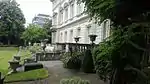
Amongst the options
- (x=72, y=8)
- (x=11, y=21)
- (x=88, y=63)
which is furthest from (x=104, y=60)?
(x=11, y=21)

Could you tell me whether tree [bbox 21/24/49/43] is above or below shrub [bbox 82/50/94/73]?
above

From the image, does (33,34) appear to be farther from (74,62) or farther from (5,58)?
(74,62)

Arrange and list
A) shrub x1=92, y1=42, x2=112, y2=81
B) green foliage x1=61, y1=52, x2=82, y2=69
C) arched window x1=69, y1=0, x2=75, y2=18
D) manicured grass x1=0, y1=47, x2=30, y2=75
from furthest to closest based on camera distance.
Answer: arched window x1=69, y1=0, x2=75, y2=18, manicured grass x1=0, y1=47, x2=30, y2=75, green foliage x1=61, y1=52, x2=82, y2=69, shrub x1=92, y1=42, x2=112, y2=81

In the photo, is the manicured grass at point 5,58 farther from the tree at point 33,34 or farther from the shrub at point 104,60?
the tree at point 33,34

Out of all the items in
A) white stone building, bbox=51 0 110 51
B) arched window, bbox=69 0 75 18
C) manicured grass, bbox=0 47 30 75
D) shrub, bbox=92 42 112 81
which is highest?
arched window, bbox=69 0 75 18

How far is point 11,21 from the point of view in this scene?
132ft

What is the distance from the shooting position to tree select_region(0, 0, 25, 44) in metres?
39.8

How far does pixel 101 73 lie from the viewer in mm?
6723

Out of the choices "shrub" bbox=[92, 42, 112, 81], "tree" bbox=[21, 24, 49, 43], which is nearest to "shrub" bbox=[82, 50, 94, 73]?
"shrub" bbox=[92, 42, 112, 81]

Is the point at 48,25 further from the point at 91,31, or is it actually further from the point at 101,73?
the point at 101,73

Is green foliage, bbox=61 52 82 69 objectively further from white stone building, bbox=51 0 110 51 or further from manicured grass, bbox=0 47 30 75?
white stone building, bbox=51 0 110 51

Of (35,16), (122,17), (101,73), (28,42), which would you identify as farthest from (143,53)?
(35,16)

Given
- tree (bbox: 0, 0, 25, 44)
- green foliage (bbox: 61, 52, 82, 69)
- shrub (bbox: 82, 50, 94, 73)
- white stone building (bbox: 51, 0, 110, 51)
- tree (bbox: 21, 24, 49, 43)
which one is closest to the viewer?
shrub (bbox: 82, 50, 94, 73)

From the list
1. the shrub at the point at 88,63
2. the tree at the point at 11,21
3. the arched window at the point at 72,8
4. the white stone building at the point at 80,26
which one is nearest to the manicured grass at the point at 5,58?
the shrub at the point at 88,63
